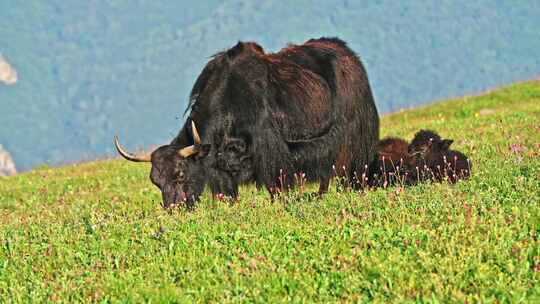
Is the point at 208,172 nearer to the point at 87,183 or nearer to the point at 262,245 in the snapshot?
the point at 262,245

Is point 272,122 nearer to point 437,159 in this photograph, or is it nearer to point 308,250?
point 437,159

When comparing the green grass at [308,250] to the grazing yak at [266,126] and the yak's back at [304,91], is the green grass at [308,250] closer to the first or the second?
the grazing yak at [266,126]

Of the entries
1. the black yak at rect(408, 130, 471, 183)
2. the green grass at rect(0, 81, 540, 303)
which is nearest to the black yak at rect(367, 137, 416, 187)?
the black yak at rect(408, 130, 471, 183)

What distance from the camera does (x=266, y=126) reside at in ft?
37.0

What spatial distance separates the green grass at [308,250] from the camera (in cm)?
623

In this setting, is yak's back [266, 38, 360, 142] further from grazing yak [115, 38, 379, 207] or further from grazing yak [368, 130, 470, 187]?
grazing yak [368, 130, 470, 187]

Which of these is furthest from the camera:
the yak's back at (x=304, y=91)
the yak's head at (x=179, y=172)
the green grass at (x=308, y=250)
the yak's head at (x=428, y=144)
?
the yak's head at (x=428, y=144)

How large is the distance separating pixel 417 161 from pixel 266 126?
8.76 feet

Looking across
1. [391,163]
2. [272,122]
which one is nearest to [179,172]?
[272,122]

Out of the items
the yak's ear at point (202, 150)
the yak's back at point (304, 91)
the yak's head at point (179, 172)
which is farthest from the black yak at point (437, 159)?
the yak's head at point (179, 172)

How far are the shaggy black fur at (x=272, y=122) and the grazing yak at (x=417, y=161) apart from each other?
0.37 m

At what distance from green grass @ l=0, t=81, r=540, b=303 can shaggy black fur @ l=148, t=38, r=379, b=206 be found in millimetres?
897

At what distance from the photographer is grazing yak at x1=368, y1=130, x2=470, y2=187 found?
11.5 metres

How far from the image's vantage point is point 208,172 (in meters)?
11.3
